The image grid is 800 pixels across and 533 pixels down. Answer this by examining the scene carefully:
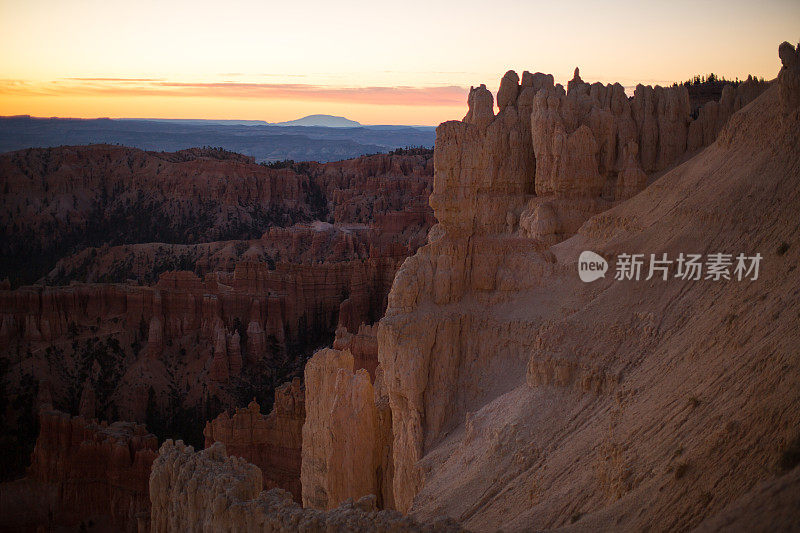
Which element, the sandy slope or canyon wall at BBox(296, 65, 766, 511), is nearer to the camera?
the sandy slope

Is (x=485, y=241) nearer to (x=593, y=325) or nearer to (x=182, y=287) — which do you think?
(x=593, y=325)

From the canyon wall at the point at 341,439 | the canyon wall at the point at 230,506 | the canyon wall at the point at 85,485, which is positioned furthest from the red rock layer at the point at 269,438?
the canyon wall at the point at 230,506

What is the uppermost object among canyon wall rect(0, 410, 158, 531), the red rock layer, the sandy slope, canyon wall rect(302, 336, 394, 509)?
the sandy slope

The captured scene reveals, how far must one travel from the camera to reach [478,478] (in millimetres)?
18000

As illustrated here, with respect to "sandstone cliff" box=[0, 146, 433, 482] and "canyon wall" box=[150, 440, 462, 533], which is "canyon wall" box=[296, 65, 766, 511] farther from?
"sandstone cliff" box=[0, 146, 433, 482]

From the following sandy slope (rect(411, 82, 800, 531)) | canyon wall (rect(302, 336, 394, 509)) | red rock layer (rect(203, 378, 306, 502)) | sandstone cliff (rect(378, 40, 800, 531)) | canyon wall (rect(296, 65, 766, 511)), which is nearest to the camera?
sandy slope (rect(411, 82, 800, 531))

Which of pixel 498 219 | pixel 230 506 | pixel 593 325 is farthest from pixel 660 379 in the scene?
pixel 498 219

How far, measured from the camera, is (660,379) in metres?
15.9

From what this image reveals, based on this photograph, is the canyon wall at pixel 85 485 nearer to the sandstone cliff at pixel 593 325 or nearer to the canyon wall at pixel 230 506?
the canyon wall at pixel 230 506

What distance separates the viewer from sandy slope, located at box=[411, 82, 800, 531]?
11.6 metres

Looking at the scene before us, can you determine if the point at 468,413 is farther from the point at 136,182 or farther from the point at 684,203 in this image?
the point at 136,182

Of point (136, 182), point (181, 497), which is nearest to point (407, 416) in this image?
point (181, 497)

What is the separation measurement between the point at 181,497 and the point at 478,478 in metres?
6.84

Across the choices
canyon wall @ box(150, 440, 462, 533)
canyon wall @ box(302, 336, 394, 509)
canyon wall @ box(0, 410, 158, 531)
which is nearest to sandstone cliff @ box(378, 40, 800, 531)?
canyon wall @ box(302, 336, 394, 509)
